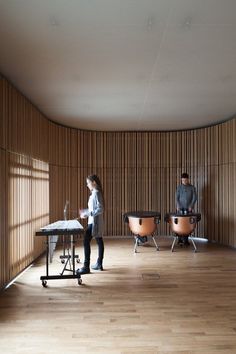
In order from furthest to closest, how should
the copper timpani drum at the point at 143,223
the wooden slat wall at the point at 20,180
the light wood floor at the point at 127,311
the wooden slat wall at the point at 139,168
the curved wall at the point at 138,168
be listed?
the wooden slat wall at the point at 139,168
the curved wall at the point at 138,168
the copper timpani drum at the point at 143,223
the wooden slat wall at the point at 20,180
the light wood floor at the point at 127,311

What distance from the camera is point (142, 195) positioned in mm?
9430

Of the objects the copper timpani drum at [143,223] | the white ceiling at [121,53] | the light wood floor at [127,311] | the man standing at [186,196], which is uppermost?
the white ceiling at [121,53]

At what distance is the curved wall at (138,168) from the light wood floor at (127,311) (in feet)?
6.88

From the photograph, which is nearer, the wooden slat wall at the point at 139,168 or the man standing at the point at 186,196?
the man standing at the point at 186,196

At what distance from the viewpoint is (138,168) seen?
373 inches

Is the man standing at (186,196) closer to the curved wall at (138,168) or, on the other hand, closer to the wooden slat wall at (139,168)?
the curved wall at (138,168)

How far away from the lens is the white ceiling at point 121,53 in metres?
3.09

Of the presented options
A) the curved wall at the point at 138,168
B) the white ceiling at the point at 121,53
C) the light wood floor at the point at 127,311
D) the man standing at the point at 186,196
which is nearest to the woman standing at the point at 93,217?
the light wood floor at the point at 127,311

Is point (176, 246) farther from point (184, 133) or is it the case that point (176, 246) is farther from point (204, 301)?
point (204, 301)

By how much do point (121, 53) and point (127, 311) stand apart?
3000 millimetres

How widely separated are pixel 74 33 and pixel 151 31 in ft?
2.61

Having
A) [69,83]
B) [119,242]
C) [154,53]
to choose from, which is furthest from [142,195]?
[154,53]

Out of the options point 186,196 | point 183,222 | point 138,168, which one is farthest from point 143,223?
point 138,168

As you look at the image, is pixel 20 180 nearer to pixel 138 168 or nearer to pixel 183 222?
pixel 183 222
